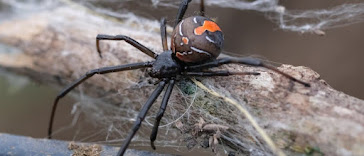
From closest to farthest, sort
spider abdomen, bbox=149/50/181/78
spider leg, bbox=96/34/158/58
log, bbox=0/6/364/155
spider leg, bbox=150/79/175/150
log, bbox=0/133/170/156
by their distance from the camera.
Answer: log, bbox=0/6/364/155
log, bbox=0/133/170/156
spider leg, bbox=150/79/175/150
spider abdomen, bbox=149/50/181/78
spider leg, bbox=96/34/158/58

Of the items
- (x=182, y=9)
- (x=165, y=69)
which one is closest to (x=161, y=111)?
(x=165, y=69)

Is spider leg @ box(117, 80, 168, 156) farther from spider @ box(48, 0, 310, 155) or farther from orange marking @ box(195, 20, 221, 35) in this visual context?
orange marking @ box(195, 20, 221, 35)

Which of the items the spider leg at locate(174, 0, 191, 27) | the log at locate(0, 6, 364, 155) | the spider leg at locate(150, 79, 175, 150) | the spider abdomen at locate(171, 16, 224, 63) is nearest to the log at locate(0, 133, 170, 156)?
the spider leg at locate(150, 79, 175, 150)

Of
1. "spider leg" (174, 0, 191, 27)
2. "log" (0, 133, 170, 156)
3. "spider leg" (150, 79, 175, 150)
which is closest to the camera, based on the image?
"log" (0, 133, 170, 156)

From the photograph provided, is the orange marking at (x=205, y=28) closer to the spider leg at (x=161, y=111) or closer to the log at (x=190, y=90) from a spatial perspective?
the log at (x=190, y=90)

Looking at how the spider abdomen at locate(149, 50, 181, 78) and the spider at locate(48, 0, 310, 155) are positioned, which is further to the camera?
the spider abdomen at locate(149, 50, 181, 78)

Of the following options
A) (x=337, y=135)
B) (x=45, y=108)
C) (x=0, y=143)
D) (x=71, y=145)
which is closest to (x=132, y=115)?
(x=71, y=145)
